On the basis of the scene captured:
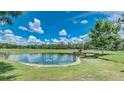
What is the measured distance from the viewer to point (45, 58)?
5188 mm

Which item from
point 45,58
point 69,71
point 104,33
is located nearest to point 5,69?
point 45,58

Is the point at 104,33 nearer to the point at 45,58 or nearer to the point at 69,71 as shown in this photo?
the point at 69,71

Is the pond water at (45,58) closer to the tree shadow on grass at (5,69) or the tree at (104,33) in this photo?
the tree shadow on grass at (5,69)

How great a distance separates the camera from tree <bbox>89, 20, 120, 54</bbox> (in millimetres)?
5117

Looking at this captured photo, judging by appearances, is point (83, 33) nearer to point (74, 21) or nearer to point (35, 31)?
point (74, 21)

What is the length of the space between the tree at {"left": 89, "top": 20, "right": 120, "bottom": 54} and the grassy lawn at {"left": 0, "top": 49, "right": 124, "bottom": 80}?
0.64 ft

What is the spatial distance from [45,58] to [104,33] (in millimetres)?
887

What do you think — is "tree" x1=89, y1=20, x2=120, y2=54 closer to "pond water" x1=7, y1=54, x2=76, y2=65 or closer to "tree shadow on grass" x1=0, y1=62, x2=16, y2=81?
"pond water" x1=7, y1=54, x2=76, y2=65

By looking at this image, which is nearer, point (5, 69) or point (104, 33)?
point (5, 69)

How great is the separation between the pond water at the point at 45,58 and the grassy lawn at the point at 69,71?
6 centimetres

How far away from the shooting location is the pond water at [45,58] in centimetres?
516
